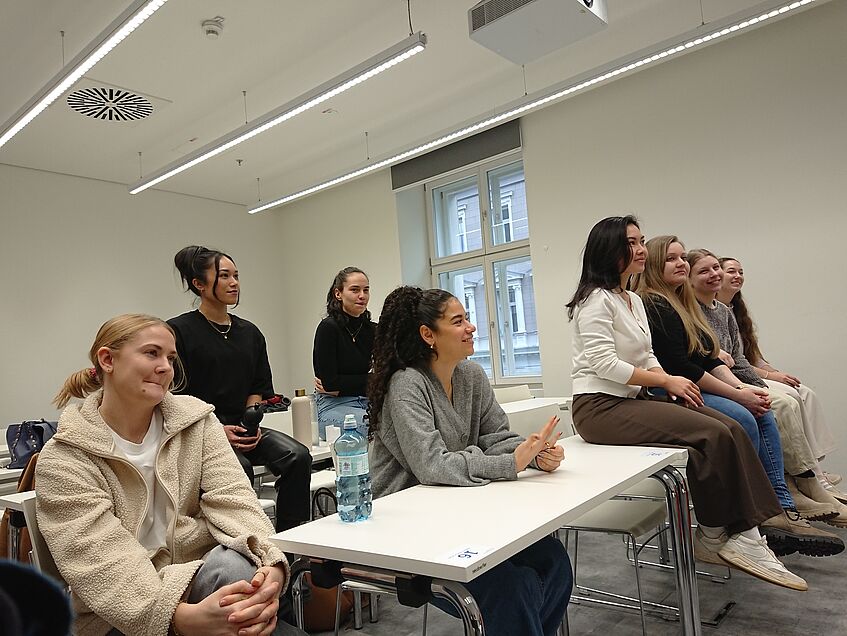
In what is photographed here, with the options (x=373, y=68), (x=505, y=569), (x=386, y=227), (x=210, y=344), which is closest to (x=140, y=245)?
(x=386, y=227)

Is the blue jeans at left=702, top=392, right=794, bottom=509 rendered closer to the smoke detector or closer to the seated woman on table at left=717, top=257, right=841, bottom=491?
the seated woman on table at left=717, top=257, right=841, bottom=491

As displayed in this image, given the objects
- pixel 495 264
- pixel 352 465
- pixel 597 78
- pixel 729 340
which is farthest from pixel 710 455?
pixel 495 264

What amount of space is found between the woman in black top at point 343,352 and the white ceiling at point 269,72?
1.92 metres

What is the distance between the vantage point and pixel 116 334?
1.55 m

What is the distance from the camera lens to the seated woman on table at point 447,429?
167 cm

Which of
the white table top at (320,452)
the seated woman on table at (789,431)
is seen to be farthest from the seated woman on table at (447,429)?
the seated woman on table at (789,431)

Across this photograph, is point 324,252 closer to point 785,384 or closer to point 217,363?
point 217,363

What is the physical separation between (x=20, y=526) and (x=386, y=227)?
5676 mm

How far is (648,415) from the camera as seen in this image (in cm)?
229

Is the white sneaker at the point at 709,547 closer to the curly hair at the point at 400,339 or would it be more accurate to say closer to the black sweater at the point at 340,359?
the curly hair at the point at 400,339

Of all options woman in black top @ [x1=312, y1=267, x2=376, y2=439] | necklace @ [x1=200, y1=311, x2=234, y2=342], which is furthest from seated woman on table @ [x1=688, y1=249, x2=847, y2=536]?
necklace @ [x1=200, y1=311, x2=234, y2=342]

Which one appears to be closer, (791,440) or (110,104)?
(791,440)

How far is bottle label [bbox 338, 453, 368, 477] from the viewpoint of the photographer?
1.48m

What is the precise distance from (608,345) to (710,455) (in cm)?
51
